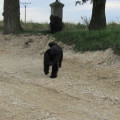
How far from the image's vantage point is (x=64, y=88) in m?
8.28

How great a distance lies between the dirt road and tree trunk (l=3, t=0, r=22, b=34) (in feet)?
15.2

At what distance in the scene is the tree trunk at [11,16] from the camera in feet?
59.1

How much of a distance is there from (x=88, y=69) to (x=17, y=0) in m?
8.90

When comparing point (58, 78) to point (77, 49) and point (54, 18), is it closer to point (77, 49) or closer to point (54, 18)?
point (77, 49)

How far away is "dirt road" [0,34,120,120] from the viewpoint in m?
6.27

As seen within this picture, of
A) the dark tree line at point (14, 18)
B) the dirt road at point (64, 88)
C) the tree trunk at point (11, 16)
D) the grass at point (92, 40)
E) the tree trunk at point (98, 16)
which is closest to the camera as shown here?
the dirt road at point (64, 88)

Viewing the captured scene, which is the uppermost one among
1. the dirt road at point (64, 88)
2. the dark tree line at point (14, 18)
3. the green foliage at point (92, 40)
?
the dark tree line at point (14, 18)

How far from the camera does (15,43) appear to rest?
16.4 m

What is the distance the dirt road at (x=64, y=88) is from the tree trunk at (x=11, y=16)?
4.62 meters

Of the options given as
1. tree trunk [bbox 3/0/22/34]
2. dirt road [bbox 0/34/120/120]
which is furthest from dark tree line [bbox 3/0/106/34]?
dirt road [bbox 0/34/120/120]

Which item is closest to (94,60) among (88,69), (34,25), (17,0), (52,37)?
(88,69)

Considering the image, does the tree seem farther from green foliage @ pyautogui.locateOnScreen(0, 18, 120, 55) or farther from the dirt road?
the dirt road

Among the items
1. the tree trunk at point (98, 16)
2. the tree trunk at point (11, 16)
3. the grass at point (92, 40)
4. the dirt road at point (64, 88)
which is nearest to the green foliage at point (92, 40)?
the grass at point (92, 40)

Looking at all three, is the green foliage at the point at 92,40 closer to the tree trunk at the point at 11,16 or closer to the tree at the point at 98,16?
the tree at the point at 98,16
